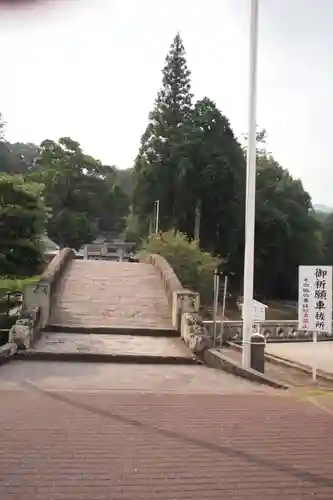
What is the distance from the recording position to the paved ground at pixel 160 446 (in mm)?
4059

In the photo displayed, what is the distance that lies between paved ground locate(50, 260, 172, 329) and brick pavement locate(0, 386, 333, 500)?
679 centimetres

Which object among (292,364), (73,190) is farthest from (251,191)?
(73,190)

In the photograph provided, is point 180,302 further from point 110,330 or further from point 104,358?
point 104,358

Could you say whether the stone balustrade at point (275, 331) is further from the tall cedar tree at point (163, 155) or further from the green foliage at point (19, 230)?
the tall cedar tree at point (163, 155)

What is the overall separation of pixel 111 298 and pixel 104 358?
5458mm

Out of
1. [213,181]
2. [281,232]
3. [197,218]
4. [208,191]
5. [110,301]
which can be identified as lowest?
[110,301]

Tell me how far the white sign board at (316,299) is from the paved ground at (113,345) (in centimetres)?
238

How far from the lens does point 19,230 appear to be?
1730cm

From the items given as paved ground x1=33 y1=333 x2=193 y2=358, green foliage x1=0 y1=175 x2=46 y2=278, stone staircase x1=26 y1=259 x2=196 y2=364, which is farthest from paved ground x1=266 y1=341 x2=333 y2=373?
green foliage x1=0 y1=175 x2=46 y2=278

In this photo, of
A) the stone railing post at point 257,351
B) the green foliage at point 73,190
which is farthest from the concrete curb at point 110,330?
the green foliage at point 73,190

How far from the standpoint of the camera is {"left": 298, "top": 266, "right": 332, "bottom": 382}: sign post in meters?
9.92

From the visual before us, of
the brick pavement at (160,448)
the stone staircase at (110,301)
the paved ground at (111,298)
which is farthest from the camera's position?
the paved ground at (111,298)

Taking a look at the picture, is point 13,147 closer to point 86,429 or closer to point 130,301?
point 130,301

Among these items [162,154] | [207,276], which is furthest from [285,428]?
[162,154]
